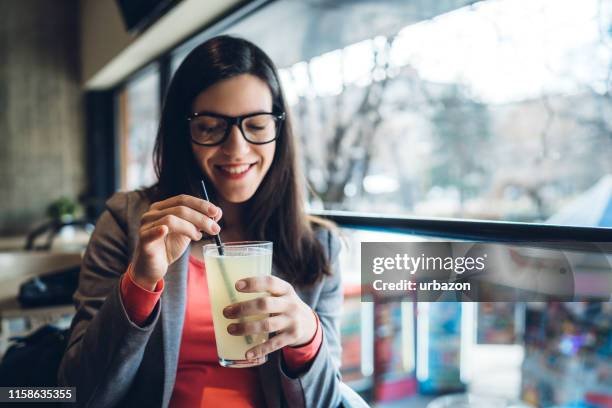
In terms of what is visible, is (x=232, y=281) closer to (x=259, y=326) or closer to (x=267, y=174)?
(x=259, y=326)

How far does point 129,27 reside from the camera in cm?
286

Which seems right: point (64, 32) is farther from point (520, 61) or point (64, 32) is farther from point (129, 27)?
point (520, 61)

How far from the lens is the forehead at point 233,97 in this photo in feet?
3.17

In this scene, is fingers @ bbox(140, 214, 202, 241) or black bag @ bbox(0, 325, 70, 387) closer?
fingers @ bbox(140, 214, 202, 241)

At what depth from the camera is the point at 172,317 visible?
94cm

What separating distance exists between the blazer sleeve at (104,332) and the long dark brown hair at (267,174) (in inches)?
6.2

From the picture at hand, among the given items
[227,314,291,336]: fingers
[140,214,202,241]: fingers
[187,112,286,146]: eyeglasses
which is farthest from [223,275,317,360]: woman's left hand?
[187,112,286,146]: eyeglasses

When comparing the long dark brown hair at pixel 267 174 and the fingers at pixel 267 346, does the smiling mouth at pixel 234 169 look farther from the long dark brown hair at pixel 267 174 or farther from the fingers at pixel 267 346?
the fingers at pixel 267 346

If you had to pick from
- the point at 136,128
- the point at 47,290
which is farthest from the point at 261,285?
the point at 136,128

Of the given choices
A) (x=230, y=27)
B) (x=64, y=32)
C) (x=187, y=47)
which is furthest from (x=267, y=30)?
(x=64, y=32)

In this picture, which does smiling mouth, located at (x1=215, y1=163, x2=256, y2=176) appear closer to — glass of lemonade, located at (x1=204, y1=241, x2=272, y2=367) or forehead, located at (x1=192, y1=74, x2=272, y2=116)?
forehead, located at (x1=192, y1=74, x2=272, y2=116)

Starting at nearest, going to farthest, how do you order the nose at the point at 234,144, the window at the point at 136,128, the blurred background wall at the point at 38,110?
1. the nose at the point at 234,144
2. the window at the point at 136,128
3. the blurred background wall at the point at 38,110

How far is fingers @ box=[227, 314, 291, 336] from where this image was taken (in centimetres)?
71

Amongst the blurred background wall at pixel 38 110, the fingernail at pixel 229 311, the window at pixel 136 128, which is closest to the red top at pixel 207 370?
the fingernail at pixel 229 311
